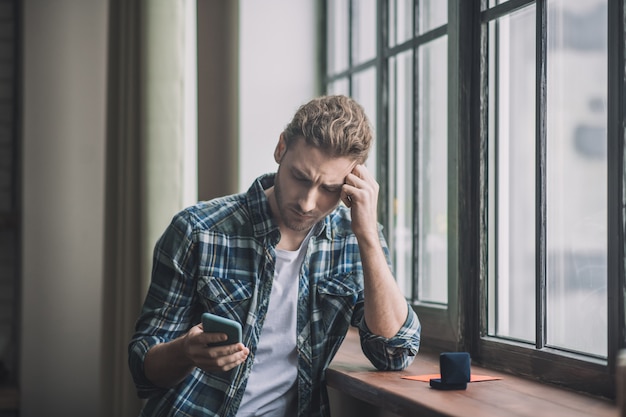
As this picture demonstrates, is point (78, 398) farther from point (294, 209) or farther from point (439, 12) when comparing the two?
point (439, 12)

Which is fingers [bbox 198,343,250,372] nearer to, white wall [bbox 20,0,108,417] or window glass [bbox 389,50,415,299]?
window glass [bbox 389,50,415,299]

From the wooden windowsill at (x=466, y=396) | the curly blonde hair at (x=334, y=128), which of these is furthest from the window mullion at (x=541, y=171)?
the curly blonde hair at (x=334, y=128)

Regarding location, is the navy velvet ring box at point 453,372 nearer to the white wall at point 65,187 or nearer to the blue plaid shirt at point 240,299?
the blue plaid shirt at point 240,299

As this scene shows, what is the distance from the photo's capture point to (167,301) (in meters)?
1.89

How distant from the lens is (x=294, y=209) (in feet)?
6.29

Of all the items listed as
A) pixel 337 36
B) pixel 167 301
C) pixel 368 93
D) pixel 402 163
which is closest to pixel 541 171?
pixel 402 163

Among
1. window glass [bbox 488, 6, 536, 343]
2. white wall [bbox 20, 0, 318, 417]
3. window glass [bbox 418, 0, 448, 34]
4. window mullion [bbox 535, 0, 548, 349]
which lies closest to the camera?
window mullion [bbox 535, 0, 548, 349]

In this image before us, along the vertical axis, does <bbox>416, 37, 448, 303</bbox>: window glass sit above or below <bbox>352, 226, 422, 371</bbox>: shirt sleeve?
above

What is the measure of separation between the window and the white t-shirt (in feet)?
1.48

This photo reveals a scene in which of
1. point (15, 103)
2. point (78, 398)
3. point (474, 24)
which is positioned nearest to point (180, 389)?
point (474, 24)

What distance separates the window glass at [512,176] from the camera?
1912 mm

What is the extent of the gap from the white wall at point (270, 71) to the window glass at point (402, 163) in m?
0.59

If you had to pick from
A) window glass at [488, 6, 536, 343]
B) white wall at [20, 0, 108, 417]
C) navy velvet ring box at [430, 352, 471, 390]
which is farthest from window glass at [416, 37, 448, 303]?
white wall at [20, 0, 108, 417]

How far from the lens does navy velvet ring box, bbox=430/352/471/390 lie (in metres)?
1.67
